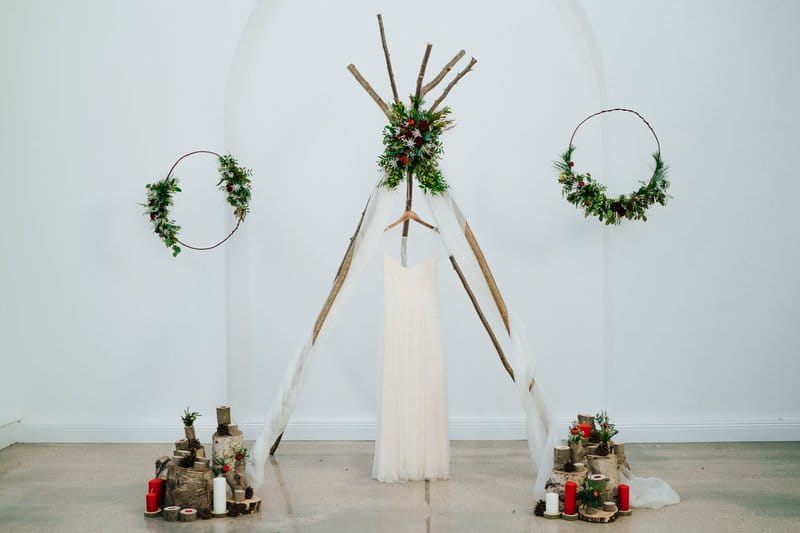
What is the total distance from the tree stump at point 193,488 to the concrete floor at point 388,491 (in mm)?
112

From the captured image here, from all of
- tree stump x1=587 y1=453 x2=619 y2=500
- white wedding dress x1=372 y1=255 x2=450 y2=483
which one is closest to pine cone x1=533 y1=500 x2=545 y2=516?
tree stump x1=587 y1=453 x2=619 y2=500

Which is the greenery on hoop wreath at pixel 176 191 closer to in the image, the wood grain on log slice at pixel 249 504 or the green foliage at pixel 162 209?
the green foliage at pixel 162 209

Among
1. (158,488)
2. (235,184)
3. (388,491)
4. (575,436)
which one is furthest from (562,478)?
(235,184)

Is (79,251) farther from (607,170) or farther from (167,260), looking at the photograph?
(607,170)

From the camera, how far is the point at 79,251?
18.3ft

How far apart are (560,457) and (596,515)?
1.00 ft

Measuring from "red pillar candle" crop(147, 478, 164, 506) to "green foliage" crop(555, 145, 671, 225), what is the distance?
2793 millimetres

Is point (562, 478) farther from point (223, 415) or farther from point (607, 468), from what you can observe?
point (223, 415)

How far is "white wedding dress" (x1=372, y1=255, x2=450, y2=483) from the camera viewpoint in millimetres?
4523

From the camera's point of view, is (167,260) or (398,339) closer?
(398,339)

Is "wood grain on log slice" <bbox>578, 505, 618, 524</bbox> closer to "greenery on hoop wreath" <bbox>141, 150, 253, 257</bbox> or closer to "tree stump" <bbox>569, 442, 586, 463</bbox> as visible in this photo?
"tree stump" <bbox>569, 442, 586, 463</bbox>

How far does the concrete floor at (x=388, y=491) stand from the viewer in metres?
3.85

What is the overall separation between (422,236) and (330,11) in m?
1.60

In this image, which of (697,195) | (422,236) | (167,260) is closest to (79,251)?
(167,260)
